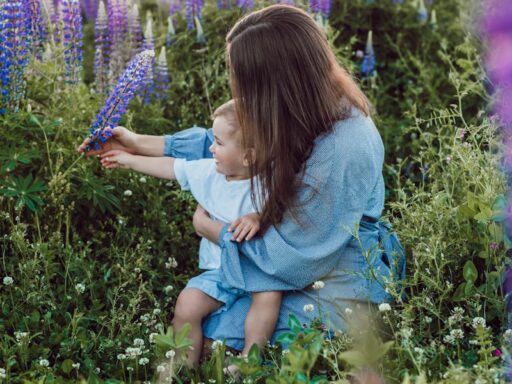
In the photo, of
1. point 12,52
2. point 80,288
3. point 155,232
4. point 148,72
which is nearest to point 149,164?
point 80,288

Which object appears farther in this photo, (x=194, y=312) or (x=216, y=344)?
(x=194, y=312)

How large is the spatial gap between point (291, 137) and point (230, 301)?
25.3 inches

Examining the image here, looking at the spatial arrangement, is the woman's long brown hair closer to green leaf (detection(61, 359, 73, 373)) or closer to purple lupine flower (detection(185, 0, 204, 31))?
green leaf (detection(61, 359, 73, 373))

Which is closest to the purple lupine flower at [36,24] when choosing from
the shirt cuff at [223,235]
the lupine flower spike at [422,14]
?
the shirt cuff at [223,235]

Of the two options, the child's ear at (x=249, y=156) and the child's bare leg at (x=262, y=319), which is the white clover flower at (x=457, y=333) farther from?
the child's ear at (x=249, y=156)

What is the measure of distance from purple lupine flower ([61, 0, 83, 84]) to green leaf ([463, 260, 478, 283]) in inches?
77.7

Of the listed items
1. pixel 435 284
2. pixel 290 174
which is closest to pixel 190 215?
pixel 290 174

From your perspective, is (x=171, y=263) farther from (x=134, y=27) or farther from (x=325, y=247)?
(x=134, y=27)

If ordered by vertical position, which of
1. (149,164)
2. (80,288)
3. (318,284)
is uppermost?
(149,164)

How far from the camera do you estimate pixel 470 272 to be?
3105mm

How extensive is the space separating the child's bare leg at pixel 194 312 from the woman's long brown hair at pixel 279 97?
36 cm

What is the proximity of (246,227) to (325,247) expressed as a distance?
0.27 m

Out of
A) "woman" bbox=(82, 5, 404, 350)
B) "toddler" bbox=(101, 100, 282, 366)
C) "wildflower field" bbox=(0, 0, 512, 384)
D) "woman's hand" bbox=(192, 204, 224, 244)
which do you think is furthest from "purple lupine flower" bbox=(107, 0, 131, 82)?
"woman" bbox=(82, 5, 404, 350)

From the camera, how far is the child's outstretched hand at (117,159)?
11.3 feet
